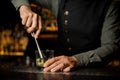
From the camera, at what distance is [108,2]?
2115 millimetres

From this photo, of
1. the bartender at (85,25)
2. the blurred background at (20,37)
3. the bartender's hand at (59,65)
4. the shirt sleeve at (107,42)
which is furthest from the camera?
the blurred background at (20,37)

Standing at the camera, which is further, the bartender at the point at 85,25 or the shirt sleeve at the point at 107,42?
the bartender at the point at 85,25

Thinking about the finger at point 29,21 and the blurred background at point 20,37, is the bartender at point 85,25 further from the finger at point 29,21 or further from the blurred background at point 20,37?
the blurred background at point 20,37

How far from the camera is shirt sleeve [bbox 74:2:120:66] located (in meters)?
1.78

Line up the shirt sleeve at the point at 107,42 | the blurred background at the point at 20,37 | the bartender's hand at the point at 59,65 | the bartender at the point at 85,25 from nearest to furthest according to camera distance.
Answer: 1. the bartender's hand at the point at 59,65
2. the shirt sleeve at the point at 107,42
3. the bartender at the point at 85,25
4. the blurred background at the point at 20,37

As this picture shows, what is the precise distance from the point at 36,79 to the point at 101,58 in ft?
2.03

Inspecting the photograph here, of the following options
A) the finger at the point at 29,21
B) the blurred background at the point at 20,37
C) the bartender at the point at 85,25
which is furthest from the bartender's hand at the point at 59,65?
the blurred background at the point at 20,37

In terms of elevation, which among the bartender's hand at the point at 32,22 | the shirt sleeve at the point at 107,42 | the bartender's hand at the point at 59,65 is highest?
the bartender's hand at the point at 32,22

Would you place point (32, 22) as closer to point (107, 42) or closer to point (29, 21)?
point (29, 21)

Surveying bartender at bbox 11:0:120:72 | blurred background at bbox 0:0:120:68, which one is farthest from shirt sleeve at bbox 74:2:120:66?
blurred background at bbox 0:0:120:68

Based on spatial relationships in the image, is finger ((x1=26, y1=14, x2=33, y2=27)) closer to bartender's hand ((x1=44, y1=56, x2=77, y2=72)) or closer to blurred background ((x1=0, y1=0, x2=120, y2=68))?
bartender's hand ((x1=44, y1=56, x2=77, y2=72))

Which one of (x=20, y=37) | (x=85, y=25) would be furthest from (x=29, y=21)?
(x=20, y=37)

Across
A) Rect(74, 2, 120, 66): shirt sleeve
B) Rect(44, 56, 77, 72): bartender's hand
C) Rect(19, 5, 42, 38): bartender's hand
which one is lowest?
Rect(44, 56, 77, 72): bartender's hand

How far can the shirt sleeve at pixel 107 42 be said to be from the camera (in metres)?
1.78
